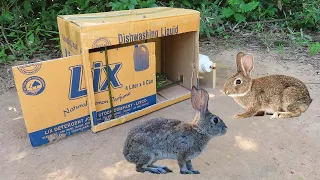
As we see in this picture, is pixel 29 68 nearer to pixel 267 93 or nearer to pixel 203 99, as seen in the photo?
pixel 203 99

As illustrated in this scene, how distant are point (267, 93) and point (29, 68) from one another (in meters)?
1.59

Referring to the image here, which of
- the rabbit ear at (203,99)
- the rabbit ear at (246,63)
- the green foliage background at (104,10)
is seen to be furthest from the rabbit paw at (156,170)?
the green foliage background at (104,10)

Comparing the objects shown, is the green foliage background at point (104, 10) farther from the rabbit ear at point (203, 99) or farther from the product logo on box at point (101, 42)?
the rabbit ear at point (203, 99)

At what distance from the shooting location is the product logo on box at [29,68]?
85.5 inches

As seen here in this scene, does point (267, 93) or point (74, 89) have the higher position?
point (267, 93)

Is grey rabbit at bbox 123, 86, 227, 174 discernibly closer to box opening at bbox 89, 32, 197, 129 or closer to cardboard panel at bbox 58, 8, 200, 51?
cardboard panel at bbox 58, 8, 200, 51

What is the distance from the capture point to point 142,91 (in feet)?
9.22

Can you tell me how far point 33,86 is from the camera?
7.39 ft

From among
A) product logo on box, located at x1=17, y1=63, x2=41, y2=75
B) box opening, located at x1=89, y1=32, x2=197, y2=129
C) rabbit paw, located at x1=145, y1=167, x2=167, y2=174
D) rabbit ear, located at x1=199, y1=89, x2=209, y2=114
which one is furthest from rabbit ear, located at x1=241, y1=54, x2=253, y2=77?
box opening, located at x1=89, y1=32, x2=197, y2=129

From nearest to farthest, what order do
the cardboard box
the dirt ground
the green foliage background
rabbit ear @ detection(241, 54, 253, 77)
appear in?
rabbit ear @ detection(241, 54, 253, 77) → the dirt ground → the cardboard box → the green foliage background

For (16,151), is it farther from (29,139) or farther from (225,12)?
(225,12)

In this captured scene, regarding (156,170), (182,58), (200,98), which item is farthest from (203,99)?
(182,58)

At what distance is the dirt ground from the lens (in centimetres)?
193

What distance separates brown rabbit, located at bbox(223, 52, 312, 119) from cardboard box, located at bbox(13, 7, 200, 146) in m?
1.25
